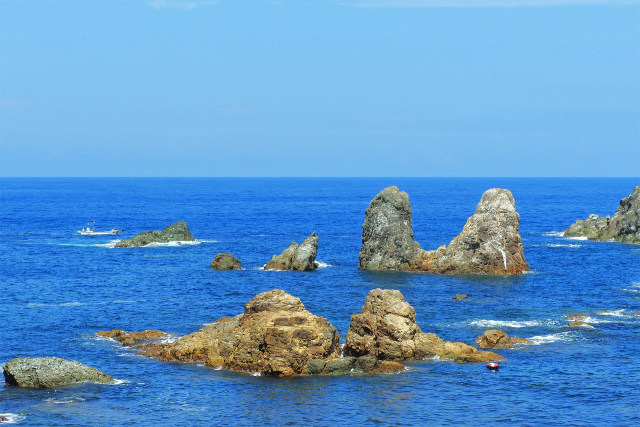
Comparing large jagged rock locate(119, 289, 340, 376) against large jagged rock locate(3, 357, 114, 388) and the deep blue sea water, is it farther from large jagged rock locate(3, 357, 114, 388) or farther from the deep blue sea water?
large jagged rock locate(3, 357, 114, 388)

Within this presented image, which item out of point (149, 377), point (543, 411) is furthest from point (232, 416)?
point (543, 411)

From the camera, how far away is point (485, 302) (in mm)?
81500

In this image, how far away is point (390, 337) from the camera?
57875 millimetres

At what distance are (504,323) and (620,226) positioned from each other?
75.4m

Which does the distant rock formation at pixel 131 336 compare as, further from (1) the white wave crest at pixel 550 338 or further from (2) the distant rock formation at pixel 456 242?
(2) the distant rock formation at pixel 456 242

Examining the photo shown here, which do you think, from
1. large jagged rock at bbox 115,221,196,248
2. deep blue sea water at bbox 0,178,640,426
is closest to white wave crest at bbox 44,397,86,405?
deep blue sea water at bbox 0,178,640,426

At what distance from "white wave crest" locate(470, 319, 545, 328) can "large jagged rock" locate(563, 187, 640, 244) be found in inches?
2671

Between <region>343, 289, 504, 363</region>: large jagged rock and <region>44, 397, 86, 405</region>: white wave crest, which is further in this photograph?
<region>343, 289, 504, 363</region>: large jagged rock

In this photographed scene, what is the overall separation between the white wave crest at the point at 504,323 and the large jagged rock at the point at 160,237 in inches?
2984

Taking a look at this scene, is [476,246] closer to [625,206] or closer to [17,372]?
[625,206]

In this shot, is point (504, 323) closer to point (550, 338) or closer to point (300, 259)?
point (550, 338)

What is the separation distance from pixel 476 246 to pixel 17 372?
2454 inches

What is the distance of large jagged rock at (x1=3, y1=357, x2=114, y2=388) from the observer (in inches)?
2028

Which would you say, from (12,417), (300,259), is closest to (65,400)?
(12,417)
